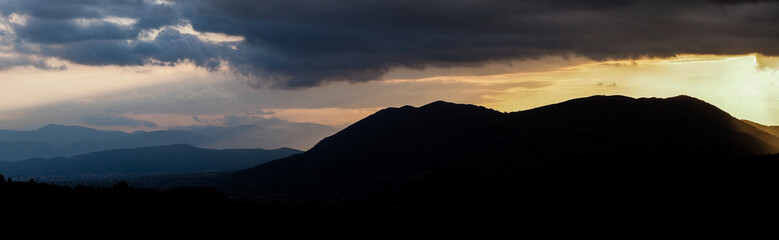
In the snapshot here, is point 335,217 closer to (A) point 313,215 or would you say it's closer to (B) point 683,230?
(A) point 313,215

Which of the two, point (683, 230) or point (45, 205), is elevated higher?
point (45, 205)

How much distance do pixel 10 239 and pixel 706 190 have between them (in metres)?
133

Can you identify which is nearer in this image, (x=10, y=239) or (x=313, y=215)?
(x=10, y=239)

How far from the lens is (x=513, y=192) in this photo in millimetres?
184000

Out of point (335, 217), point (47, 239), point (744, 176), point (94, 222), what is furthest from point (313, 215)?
point (744, 176)

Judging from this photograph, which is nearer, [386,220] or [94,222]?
[94,222]

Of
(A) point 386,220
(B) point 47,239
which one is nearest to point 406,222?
(A) point 386,220

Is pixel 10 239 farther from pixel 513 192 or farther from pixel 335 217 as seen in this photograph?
pixel 513 192

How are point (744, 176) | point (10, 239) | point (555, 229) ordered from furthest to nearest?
point (744, 176) < point (555, 229) < point (10, 239)

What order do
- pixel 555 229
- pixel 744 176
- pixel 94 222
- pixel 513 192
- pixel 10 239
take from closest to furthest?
pixel 10 239, pixel 94 222, pixel 555 229, pixel 744 176, pixel 513 192

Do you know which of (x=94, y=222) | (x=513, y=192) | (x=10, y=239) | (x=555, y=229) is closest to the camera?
(x=10, y=239)

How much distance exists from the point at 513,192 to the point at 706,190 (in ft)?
159

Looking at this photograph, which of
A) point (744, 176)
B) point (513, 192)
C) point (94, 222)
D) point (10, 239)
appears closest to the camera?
point (10, 239)

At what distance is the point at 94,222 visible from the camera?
132 m
